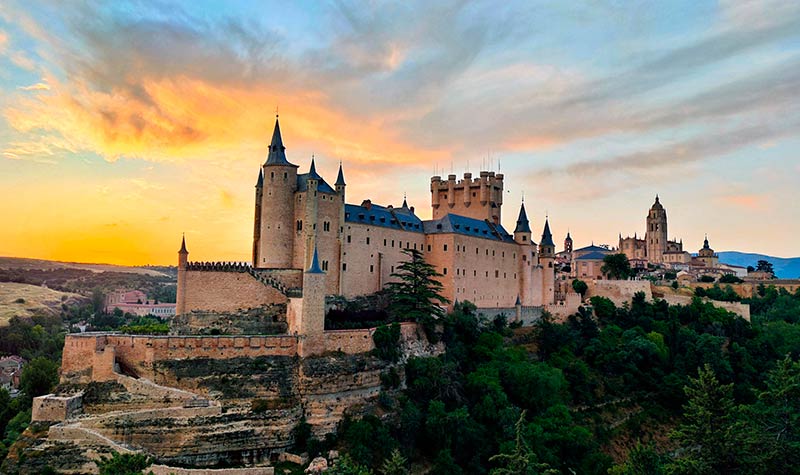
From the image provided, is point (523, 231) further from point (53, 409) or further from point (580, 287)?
point (53, 409)

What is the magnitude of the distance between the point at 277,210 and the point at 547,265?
31.6 m

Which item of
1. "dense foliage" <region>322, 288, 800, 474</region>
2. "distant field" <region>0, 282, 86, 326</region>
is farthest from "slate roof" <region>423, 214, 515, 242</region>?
"distant field" <region>0, 282, 86, 326</region>

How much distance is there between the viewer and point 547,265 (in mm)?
65562

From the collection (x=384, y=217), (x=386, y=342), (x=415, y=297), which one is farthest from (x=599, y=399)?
(x=384, y=217)

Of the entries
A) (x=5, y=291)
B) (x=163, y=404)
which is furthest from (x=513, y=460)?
(x=5, y=291)

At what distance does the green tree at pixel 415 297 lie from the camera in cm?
4597

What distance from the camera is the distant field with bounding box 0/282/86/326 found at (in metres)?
96.9

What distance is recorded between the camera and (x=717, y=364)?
180ft

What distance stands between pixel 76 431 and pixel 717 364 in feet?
161

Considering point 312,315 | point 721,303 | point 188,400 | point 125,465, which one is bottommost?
point 125,465

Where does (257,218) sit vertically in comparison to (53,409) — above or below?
above

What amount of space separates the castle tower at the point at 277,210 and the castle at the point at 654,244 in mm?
91421

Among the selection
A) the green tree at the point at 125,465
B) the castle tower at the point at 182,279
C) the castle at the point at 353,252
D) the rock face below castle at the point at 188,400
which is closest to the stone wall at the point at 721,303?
the castle at the point at 353,252

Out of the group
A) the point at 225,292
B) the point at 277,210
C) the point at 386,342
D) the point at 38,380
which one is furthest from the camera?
the point at 38,380
